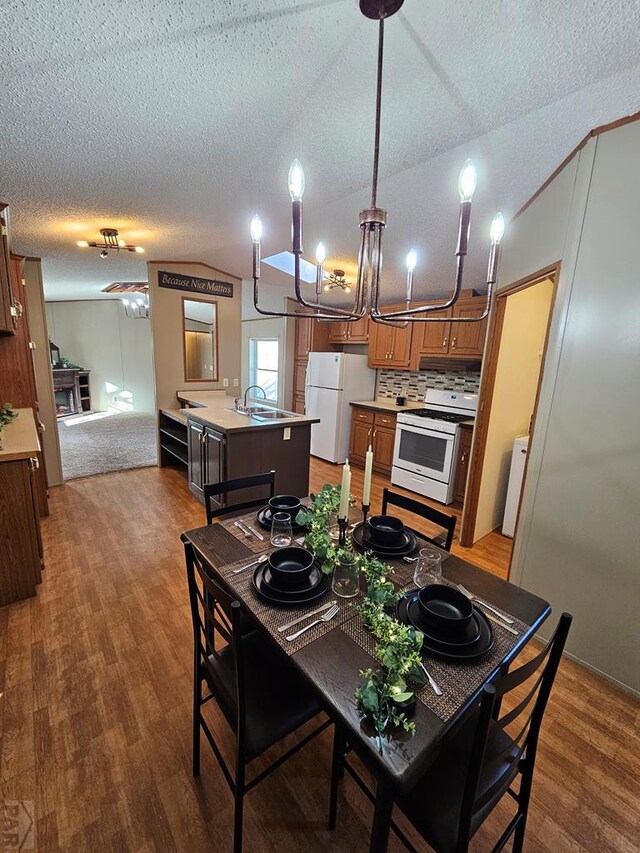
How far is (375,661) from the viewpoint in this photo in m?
0.99

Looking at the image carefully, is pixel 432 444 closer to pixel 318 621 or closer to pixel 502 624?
pixel 502 624

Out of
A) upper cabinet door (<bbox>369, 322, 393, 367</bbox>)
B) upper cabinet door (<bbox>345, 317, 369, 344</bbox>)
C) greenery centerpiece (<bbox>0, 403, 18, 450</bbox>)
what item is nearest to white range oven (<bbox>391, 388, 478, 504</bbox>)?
upper cabinet door (<bbox>369, 322, 393, 367</bbox>)

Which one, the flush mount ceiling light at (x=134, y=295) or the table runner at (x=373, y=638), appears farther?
the flush mount ceiling light at (x=134, y=295)

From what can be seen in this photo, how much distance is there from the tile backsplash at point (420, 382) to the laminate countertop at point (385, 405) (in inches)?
2.4

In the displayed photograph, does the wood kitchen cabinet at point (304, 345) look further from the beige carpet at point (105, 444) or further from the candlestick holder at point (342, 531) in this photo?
the candlestick holder at point (342, 531)

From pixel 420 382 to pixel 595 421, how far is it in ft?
10.2

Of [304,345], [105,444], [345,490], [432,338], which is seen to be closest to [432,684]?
[345,490]

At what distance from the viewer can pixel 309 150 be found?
1.94m

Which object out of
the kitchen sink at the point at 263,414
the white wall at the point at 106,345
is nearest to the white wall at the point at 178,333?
the kitchen sink at the point at 263,414

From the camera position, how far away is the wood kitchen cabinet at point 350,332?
16.7ft

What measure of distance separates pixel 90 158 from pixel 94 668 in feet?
8.73

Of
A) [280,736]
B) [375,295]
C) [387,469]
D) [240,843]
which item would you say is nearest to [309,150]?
[375,295]

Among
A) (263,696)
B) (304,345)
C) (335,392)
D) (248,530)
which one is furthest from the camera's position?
(304,345)

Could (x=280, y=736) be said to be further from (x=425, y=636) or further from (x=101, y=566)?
(x=101, y=566)
